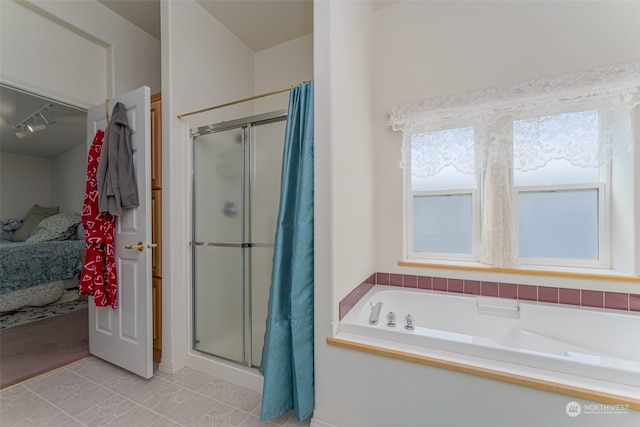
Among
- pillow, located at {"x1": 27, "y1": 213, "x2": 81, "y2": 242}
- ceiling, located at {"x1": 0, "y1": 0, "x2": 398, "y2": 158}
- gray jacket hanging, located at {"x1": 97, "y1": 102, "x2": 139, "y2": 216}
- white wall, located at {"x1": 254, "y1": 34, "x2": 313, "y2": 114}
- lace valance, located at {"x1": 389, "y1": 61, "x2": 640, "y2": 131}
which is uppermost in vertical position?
ceiling, located at {"x1": 0, "y1": 0, "x2": 398, "y2": 158}

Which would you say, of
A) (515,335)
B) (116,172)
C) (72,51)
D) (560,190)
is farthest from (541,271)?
(72,51)

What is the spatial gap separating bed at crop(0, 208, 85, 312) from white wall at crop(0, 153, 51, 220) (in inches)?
39.5

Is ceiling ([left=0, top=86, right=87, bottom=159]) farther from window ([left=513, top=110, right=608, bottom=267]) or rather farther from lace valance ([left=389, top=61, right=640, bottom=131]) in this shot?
window ([left=513, top=110, right=608, bottom=267])

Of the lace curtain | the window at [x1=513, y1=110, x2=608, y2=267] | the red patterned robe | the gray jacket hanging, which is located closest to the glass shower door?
the gray jacket hanging

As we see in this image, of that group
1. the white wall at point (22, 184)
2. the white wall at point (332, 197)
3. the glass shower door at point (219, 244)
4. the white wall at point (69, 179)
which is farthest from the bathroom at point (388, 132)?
the white wall at point (22, 184)

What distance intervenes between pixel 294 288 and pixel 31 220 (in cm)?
495

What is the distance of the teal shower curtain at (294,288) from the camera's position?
1.35m

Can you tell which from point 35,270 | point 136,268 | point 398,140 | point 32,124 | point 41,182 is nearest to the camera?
point 136,268

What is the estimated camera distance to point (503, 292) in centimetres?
175

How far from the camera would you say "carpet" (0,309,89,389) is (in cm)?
183

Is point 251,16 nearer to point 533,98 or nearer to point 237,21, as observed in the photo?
point 237,21

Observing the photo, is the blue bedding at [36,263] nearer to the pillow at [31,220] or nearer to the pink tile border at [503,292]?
the pillow at [31,220]

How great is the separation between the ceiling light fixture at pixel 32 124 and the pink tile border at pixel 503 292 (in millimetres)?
4019

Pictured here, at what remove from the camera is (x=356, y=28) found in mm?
1693
